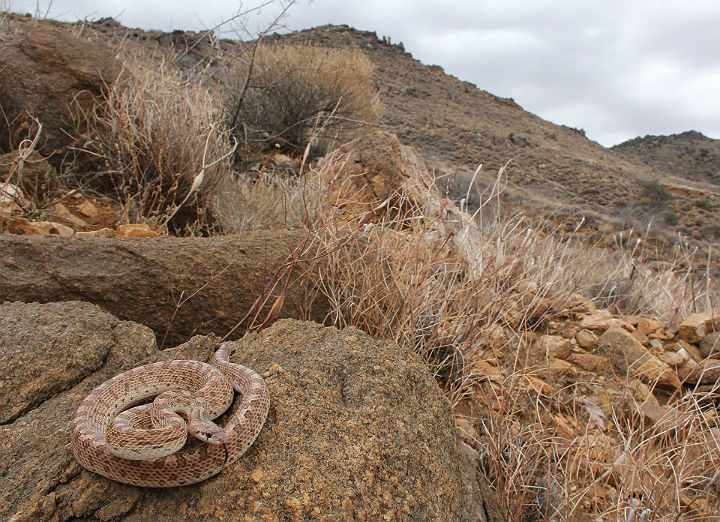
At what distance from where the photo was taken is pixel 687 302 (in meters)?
5.77

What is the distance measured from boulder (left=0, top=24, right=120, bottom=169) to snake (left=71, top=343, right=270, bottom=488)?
3.86 meters

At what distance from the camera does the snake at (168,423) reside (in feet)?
5.20

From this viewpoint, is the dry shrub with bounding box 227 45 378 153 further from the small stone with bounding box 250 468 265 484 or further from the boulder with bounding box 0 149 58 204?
the small stone with bounding box 250 468 265 484

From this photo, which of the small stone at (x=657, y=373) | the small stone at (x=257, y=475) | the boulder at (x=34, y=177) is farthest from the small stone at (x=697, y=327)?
the boulder at (x=34, y=177)

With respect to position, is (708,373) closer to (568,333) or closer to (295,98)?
(568,333)

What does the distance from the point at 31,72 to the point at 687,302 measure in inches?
315

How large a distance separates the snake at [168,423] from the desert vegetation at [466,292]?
704 millimetres

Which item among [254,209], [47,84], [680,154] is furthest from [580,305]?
[680,154]

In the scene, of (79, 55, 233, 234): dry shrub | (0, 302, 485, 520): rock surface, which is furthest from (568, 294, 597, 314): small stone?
(79, 55, 233, 234): dry shrub

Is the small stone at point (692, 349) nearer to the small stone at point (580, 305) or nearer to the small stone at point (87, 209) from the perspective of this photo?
the small stone at point (580, 305)

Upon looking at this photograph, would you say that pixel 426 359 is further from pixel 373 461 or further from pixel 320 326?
pixel 373 461

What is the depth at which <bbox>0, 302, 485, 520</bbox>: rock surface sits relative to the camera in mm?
1583

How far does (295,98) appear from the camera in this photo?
9.30 m

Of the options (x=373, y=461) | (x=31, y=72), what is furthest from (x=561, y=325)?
(x=31, y=72)
